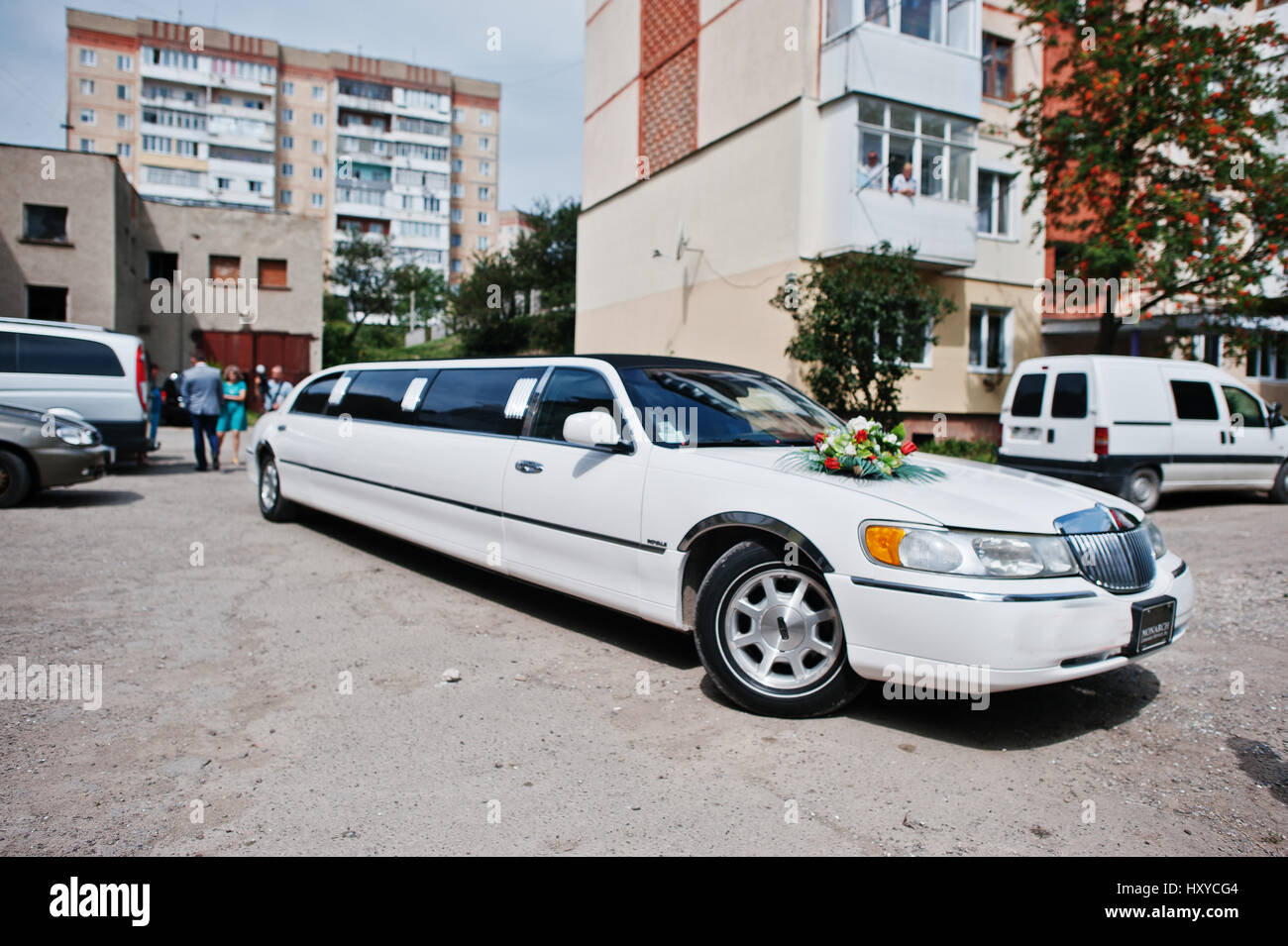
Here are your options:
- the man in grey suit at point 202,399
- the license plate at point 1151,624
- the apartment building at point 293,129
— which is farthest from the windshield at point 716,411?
the apartment building at point 293,129

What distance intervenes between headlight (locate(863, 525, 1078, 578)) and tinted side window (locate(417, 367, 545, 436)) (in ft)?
8.61

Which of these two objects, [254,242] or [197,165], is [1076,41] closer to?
[254,242]

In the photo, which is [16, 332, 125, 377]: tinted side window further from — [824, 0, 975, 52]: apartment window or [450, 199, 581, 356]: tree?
[450, 199, 581, 356]: tree

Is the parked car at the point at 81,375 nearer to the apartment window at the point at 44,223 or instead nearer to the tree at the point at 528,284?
the apartment window at the point at 44,223

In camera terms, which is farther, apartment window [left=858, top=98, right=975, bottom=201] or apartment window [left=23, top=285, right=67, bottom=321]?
apartment window [left=23, top=285, right=67, bottom=321]

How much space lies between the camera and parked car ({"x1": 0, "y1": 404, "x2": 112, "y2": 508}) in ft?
29.1

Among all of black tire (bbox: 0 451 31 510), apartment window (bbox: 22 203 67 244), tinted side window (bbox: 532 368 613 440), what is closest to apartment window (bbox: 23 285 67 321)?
apartment window (bbox: 22 203 67 244)

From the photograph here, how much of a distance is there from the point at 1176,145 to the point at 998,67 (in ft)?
20.5

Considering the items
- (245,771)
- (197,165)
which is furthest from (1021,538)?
(197,165)

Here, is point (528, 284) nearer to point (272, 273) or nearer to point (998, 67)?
point (272, 273)

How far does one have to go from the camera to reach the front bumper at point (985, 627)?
130 inches

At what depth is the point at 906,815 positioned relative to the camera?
117 inches

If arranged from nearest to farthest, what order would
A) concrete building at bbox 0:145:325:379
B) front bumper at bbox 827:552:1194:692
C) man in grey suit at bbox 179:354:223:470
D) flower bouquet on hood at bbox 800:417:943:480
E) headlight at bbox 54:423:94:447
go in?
front bumper at bbox 827:552:1194:692
flower bouquet on hood at bbox 800:417:943:480
headlight at bbox 54:423:94:447
man in grey suit at bbox 179:354:223:470
concrete building at bbox 0:145:325:379

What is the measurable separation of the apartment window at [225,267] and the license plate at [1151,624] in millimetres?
34933
